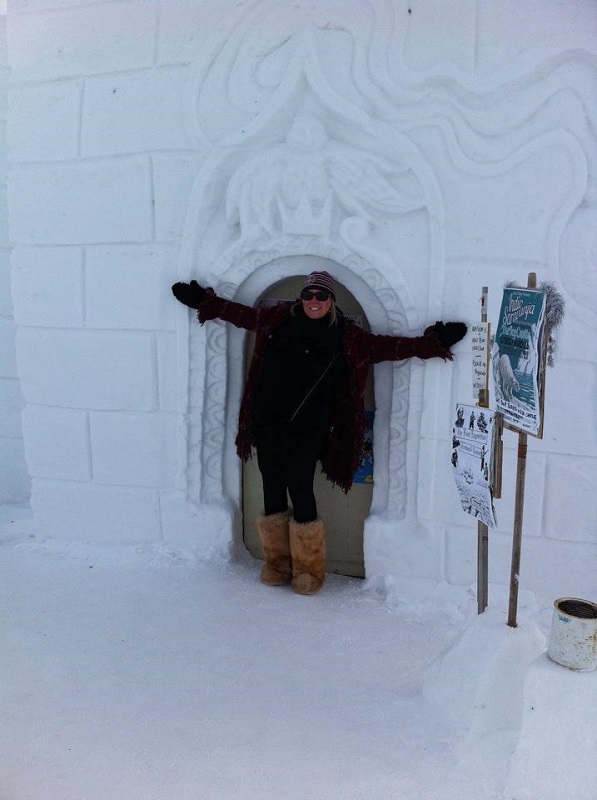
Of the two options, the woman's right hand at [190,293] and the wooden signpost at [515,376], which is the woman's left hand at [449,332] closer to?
the wooden signpost at [515,376]

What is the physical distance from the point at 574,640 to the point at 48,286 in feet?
11.3

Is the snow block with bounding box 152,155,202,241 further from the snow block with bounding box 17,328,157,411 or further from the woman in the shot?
the snow block with bounding box 17,328,157,411

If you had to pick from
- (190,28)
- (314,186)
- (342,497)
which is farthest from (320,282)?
(190,28)

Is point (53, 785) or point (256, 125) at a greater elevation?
point (256, 125)

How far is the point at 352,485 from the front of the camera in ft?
13.8

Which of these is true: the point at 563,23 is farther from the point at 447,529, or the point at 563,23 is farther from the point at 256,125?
the point at 447,529

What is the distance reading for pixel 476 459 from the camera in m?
2.72

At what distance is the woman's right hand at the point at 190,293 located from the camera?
4.00 metres

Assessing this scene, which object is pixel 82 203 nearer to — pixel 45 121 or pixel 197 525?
pixel 45 121

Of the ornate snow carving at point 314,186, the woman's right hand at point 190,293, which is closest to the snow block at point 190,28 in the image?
the ornate snow carving at point 314,186

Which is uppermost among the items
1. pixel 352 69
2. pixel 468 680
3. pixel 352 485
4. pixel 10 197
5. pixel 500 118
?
pixel 352 69

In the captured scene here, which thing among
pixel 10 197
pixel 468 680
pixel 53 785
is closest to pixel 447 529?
pixel 468 680

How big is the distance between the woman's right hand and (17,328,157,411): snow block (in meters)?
0.40

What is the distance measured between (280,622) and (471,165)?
2428mm
